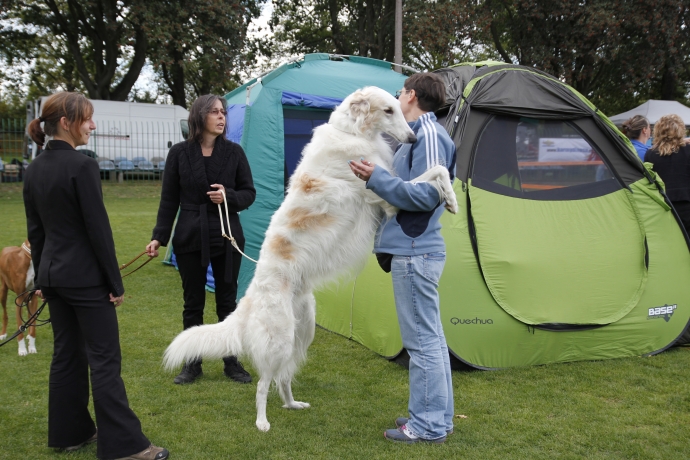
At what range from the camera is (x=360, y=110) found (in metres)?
3.05

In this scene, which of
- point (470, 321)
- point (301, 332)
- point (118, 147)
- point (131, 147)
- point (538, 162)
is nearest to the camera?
point (301, 332)

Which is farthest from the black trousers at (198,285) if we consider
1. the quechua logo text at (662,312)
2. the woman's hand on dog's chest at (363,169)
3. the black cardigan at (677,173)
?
the black cardigan at (677,173)

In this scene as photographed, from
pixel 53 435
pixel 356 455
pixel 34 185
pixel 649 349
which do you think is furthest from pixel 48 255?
pixel 649 349

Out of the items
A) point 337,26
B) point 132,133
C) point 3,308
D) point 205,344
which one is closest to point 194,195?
point 205,344

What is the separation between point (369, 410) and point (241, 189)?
1770 mm

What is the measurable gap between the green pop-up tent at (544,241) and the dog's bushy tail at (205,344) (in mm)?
1047

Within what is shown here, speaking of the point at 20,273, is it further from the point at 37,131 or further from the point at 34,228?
the point at 37,131

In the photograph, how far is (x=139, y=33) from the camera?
19.7 metres

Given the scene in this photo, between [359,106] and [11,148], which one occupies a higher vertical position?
[11,148]

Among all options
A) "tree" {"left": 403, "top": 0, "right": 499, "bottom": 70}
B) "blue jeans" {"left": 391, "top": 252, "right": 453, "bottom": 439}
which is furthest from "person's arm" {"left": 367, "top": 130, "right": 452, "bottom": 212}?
"tree" {"left": 403, "top": 0, "right": 499, "bottom": 70}

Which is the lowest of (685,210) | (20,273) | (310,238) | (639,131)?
(20,273)

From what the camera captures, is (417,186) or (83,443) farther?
(83,443)

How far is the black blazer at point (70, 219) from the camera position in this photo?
254 centimetres

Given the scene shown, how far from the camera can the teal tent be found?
19.9ft
